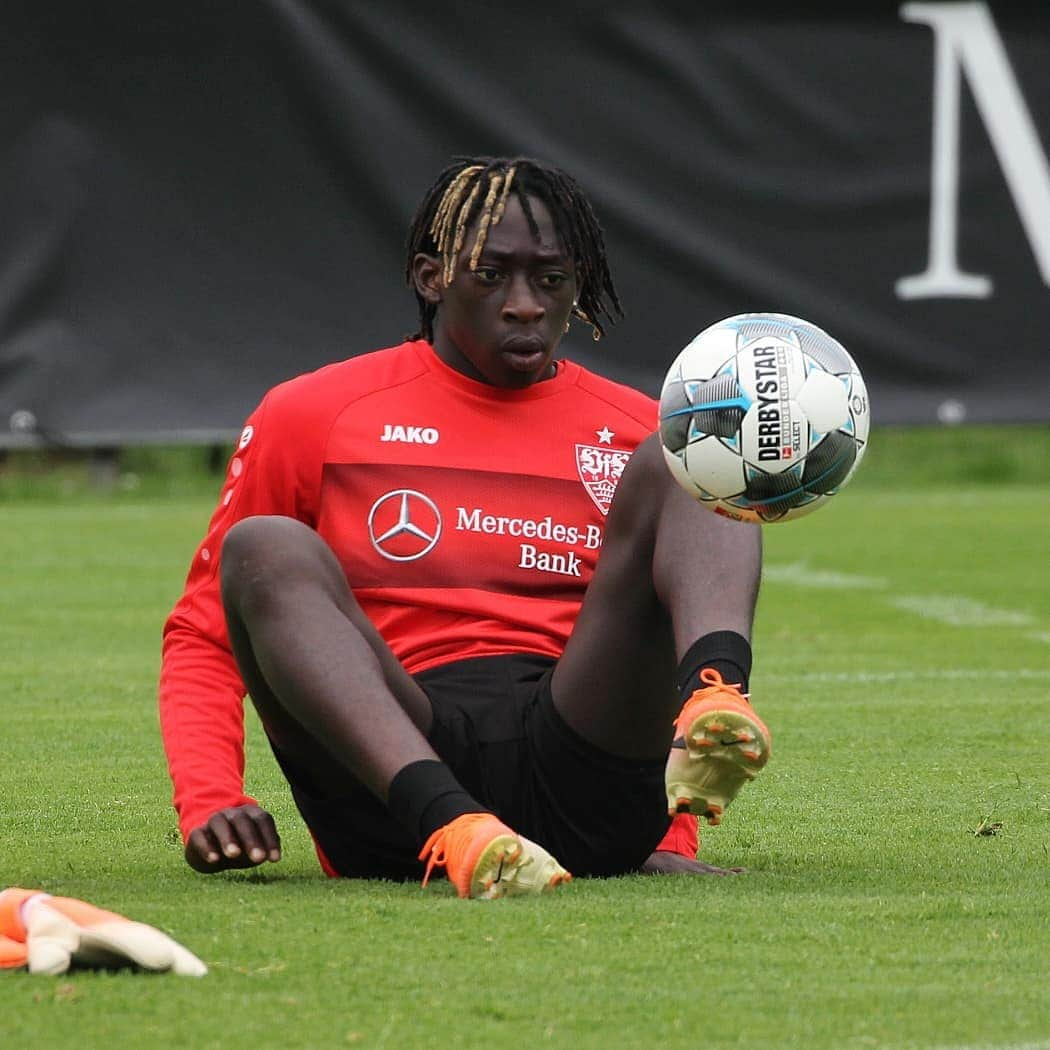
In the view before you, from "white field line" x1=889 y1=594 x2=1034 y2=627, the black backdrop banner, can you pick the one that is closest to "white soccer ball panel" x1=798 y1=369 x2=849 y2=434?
"white field line" x1=889 y1=594 x2=1034 y2=627

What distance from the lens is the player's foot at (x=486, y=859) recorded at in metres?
2.92

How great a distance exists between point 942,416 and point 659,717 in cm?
A: 782

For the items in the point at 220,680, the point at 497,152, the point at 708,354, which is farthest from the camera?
the point at 497,152

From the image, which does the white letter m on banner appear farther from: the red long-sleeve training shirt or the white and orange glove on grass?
the white and orange glove on grass

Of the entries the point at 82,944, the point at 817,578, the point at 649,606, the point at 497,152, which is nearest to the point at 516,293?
the point at 649,606

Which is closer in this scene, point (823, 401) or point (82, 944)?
point (82, 944)

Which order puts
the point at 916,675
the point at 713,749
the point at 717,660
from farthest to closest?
the point at 916,675, the point at 717,660, the point at 713,749

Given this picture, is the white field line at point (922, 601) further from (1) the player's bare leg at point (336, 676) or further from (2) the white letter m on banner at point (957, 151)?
(1) the player's bare leg at point (336, 676)

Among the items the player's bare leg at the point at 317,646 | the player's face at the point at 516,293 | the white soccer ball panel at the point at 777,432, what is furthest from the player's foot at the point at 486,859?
the player's face at the point at 516,293

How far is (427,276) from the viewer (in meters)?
3.94

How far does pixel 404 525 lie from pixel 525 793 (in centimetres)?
48

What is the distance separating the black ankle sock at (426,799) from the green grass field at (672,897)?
10 cm

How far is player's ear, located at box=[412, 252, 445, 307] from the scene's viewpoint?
12.8ft

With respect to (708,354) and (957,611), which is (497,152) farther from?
(708,354)
